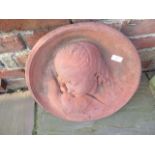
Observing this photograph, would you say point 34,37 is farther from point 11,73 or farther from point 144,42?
point 144,42

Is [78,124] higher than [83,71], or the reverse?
[83,71]

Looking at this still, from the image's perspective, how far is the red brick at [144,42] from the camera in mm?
1063

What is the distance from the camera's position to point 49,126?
1.17 m

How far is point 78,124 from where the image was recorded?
1.17 meters

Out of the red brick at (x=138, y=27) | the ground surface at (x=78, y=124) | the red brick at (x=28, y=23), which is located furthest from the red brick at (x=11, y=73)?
the red brick at (x=138, y=27)

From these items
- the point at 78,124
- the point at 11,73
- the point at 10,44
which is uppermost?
the point at 10,44

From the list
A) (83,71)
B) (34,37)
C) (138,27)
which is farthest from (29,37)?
(138,27)

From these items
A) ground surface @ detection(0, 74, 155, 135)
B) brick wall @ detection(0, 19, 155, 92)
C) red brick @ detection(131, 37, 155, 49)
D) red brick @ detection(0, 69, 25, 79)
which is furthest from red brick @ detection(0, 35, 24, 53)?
red brick @ detection(131, 37, 155, 49)

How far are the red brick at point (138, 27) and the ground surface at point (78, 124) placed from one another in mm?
273

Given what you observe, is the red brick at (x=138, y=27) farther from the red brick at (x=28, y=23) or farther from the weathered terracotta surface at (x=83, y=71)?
the red brick at (x=28, y=23)

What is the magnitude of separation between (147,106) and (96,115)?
214 millimetres

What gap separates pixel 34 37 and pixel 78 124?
39 cm
